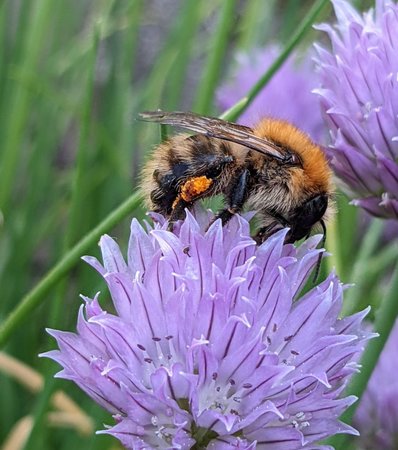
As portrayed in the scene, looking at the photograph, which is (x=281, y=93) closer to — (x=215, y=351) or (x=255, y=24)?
(x=255, y=24)

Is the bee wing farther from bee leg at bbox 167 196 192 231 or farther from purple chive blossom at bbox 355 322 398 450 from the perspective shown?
purple chive blossom at bbox 355 322 398 450

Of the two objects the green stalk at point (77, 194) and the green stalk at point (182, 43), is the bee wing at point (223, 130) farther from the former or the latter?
the green stalk at point (182, 43)

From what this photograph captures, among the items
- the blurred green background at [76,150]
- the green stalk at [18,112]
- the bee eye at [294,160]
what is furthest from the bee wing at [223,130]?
the green stalk at [18,112]

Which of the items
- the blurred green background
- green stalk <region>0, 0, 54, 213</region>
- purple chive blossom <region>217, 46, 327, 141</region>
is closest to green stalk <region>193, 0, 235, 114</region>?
the blurred green background

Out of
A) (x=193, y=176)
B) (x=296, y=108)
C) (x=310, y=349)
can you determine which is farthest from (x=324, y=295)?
(x=296, y=108)

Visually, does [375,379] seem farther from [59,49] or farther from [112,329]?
[59,49]

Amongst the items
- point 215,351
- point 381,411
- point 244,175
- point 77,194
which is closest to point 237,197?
point 244,175
